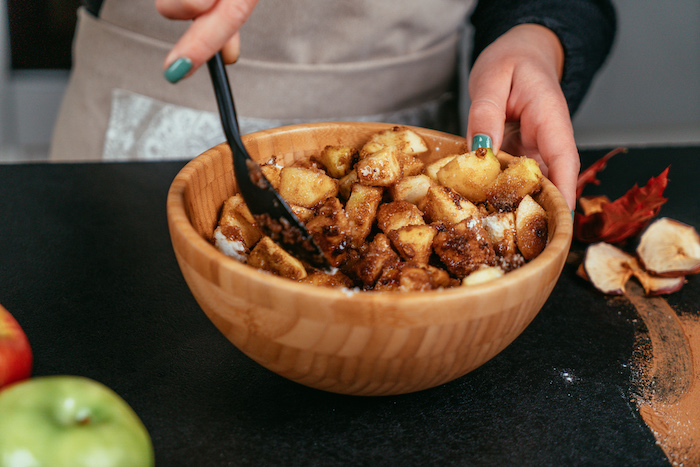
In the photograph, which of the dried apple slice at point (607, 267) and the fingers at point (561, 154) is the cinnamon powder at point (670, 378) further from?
the fingers at point (561, 154)

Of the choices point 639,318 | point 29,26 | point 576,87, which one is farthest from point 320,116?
point 29,26

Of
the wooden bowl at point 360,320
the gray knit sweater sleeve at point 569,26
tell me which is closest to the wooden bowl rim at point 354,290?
the wooden bowl at point 360,320

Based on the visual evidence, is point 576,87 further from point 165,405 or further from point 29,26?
point 29,26

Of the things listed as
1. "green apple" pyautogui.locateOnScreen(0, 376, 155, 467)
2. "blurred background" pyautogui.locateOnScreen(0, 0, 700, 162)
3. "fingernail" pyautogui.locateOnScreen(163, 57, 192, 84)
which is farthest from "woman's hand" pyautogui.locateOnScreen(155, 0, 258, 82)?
"blurred background" pyautogui.locateOnScreen(0, 0, 700, 162)

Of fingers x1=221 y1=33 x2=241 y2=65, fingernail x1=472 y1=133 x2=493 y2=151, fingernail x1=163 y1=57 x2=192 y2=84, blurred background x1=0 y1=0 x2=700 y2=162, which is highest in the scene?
fingernail x1=163 y1=57 x2=192 y2=84

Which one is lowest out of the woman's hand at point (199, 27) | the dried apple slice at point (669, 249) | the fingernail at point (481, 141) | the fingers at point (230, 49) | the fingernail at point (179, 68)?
the dried apple slice at point (669, 249)

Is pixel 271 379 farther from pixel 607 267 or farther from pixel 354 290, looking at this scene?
pixel 607 267

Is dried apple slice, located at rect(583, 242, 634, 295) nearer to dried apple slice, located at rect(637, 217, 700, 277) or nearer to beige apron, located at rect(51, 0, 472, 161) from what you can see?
dried apple slice, located at rect(637, 217, 700, 277)
